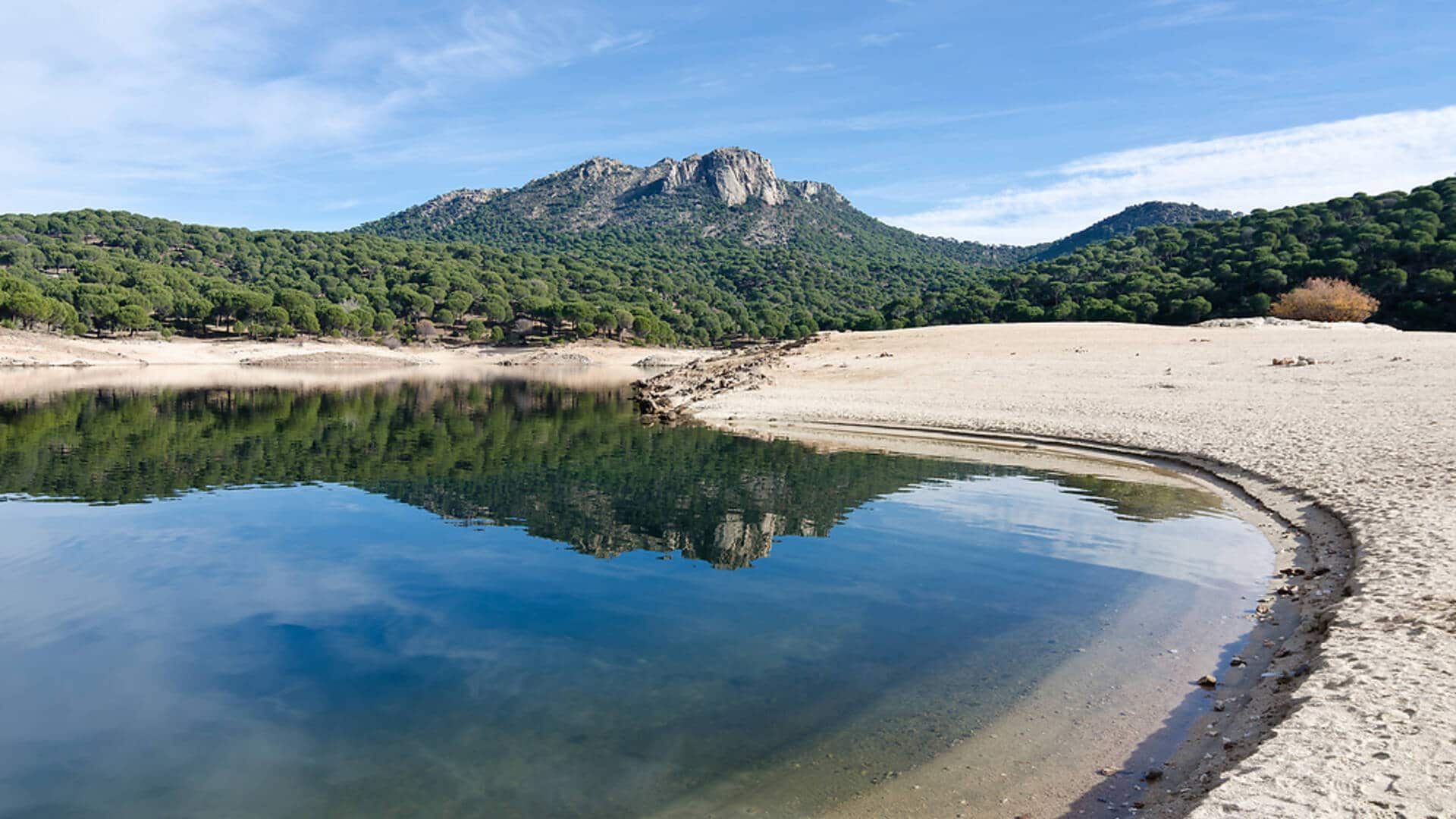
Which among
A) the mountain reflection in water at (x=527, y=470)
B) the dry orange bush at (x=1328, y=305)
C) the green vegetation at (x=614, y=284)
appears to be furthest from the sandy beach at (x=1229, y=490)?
the green vegetation at (x=614, y=284)

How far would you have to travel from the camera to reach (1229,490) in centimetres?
2038

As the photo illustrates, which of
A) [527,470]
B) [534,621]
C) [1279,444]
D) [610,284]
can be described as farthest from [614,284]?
[534,621]

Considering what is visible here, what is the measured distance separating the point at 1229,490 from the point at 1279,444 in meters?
4.30

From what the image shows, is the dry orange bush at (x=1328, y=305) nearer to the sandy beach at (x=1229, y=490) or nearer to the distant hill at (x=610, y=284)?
the distant hill at (x=610, y=284)

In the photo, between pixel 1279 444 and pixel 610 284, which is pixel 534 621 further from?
pixel 610 284

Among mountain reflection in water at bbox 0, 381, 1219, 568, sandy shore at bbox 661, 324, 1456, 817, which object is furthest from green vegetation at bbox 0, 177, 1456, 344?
mountain reflection in water at bbox 0, 381, 1219, 568

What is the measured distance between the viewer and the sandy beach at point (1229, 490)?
668cm

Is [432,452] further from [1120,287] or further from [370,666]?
[1120,287]

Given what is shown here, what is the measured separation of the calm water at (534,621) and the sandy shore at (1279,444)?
6.19ft

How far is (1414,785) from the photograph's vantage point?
5.77m

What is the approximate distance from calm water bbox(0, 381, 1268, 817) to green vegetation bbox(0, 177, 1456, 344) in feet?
241

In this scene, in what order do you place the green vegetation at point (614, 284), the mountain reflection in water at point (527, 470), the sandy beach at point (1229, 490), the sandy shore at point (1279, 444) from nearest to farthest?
the sandy shore at point (1279, 444), the sandy beach at point (1229, 490), the mountain reflection in water at point (527, 470), the green vegetation at point (614, 284)

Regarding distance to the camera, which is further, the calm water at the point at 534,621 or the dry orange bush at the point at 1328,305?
the dry orange bush at the point at 1328,305

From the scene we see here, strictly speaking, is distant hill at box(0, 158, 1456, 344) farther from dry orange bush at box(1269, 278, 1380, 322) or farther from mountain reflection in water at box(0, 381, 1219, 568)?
mountain reflection in water at box(0, 381, 1219, 568)
